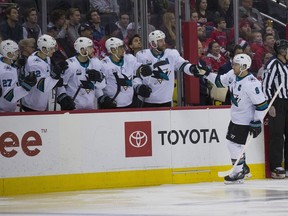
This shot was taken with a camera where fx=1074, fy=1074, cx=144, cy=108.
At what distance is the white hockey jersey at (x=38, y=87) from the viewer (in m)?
13.7

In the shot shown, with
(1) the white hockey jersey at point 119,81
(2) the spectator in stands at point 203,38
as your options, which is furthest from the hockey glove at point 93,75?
(2) the spectator in stands at point 203,38

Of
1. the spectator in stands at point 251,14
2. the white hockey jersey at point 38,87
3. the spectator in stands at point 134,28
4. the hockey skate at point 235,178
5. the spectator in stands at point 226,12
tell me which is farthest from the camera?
the spectator in stands at point 251,14

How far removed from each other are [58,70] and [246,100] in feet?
8.10

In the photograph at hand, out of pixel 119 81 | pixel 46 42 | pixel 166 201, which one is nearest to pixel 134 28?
pixel 119 81

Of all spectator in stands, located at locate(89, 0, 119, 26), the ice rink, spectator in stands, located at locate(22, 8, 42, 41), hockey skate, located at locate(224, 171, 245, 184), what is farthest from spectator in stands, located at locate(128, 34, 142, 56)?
hockey skate, located at locate(224, 171, 245, 184)

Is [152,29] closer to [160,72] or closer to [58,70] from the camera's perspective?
[160,72]

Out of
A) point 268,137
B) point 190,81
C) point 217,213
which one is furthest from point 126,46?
point 217,213

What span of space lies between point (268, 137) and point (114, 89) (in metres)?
2.28

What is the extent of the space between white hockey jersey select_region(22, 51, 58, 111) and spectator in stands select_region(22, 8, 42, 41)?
708mm

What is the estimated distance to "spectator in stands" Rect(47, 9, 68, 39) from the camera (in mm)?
14898

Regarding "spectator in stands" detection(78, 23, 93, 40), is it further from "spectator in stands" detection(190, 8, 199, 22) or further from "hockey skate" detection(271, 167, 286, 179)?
"hockey skate" detection(271, 167, 286, 179)

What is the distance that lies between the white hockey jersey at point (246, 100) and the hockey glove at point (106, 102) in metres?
1.56

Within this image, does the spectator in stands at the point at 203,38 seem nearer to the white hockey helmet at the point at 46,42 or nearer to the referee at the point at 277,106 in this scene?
the referee at the point at 277,106

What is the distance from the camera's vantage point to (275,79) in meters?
14.9
